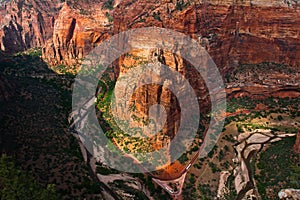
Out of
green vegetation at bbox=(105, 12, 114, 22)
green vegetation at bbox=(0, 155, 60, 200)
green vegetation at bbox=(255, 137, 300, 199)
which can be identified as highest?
green vegetation at bbox=(105, 12, 114, 22)

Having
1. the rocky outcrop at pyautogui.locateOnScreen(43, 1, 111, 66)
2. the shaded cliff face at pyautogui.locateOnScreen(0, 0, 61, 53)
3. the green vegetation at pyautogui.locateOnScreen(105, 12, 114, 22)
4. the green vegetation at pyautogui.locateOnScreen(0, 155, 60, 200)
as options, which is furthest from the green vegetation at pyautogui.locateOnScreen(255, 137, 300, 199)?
the shaded cliff face at pyautogui.locateOnScreen(0, 0, 61, 53)

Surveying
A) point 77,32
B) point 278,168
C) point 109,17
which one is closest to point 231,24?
point 278,168

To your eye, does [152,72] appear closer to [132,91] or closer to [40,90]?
[132,91]

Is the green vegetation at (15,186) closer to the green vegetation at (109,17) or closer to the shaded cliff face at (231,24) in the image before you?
the shaded cliff face at (231,24)

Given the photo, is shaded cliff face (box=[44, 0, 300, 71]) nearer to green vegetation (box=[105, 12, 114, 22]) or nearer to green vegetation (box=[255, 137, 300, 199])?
green vegetation (box=[255, 137, 300, 199])

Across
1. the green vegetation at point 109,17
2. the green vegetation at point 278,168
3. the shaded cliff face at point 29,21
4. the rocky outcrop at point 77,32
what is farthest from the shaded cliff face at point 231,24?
the shaded cliff face at point 29,21
